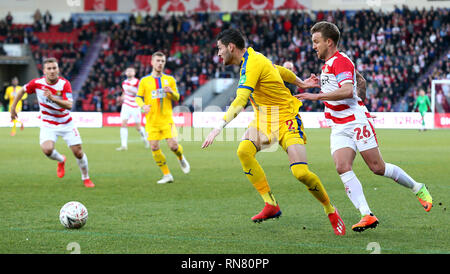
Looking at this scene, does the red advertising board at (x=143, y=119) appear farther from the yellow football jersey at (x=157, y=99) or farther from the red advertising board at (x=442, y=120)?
the yellow football jersey at (x=157, y=99)

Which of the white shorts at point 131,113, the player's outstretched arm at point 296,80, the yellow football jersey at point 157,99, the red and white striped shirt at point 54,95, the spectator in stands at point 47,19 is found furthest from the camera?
the spectator in stands at point 47,19

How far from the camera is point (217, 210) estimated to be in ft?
25.1

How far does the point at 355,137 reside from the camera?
20.4 ft

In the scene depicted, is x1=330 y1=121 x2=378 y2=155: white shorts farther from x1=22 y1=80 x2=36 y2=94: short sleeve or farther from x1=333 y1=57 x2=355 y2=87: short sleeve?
x1=22 y1=80 x2=36 y2=94: short sleeve

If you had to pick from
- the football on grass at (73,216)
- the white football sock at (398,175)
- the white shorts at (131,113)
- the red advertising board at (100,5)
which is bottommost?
the white shorts at (131,113)

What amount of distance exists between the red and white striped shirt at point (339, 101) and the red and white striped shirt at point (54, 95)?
16.6 feet

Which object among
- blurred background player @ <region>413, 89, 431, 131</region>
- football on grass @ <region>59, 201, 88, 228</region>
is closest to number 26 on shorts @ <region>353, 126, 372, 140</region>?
football on grass @ <region>59, 201, 88, 228</region>

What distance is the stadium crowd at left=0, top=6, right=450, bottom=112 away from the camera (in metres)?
33.6

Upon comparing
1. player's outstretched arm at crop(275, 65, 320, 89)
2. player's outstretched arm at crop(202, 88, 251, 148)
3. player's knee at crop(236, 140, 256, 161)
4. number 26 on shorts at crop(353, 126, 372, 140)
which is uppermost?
player's outstretched arm at crop(275, 65, 320, 89)

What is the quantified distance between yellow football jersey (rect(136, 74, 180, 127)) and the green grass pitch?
45.3 inches

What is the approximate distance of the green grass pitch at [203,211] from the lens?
18.2 ft

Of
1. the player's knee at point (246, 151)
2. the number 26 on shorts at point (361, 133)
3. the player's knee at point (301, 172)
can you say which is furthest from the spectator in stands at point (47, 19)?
the number 26 on shorts at point (361, 133)

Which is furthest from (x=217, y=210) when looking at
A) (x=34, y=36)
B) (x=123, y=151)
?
(x=34, y=36)
